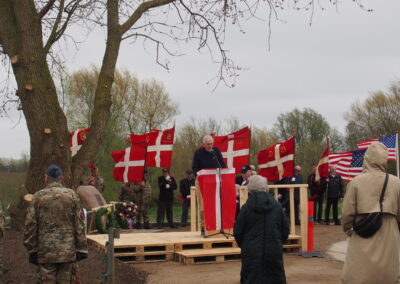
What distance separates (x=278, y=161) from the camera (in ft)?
47.3

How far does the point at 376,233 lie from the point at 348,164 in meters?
15.2

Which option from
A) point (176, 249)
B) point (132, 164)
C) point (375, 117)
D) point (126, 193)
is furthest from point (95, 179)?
point (375, 117)

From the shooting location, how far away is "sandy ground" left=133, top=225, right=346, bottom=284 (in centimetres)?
991

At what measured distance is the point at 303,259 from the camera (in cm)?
1223

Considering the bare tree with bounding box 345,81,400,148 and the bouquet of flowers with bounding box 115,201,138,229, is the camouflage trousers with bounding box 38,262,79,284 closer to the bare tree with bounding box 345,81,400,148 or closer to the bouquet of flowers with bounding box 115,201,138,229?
the bouquet of flowers with bounding box 115,201,138,229

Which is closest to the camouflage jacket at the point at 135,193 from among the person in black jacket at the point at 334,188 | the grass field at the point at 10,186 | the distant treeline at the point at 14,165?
the person in black jacket at the point at 334,188

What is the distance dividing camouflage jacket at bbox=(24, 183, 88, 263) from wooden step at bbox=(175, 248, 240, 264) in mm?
4894

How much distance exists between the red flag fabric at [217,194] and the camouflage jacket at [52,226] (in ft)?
17.9

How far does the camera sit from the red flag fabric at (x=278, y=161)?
45.8ft

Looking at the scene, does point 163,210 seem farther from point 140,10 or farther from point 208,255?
point 208,255

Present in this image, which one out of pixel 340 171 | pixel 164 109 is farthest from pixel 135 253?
pixel 164 109

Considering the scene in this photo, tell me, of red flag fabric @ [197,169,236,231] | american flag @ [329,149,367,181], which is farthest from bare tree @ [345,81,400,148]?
red flag fabric @ [197,169,236,231]

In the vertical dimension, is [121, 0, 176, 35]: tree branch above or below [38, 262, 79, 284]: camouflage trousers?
above

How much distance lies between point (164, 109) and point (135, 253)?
29.3 meters
